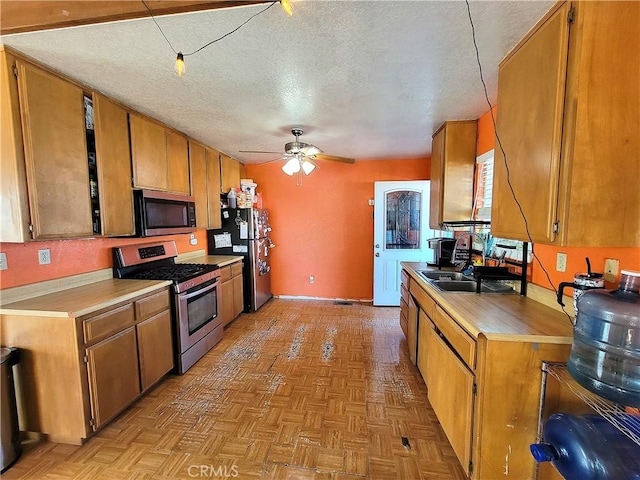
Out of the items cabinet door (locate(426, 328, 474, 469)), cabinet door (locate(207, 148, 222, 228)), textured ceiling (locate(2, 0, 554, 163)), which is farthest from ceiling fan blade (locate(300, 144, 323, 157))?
cabinet door (locate(426, 328, 474, 469))

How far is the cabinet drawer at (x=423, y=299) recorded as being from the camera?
6.84 feet

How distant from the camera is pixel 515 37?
4.83ft

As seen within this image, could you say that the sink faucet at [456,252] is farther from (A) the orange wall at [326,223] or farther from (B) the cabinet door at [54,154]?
(B) the cabinet door at [54,154]

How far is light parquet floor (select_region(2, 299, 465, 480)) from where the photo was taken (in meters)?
1.62

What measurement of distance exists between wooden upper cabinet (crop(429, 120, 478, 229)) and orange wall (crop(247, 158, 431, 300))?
65.7 inches

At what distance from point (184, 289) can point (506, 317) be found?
2.50m

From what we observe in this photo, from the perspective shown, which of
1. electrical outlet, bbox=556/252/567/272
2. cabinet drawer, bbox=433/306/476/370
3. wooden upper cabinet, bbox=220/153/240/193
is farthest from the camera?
wooden upper cabinet, bbox=220/153/240/193

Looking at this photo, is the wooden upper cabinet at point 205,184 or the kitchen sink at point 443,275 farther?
the wooden upper cabinet at point 205,184

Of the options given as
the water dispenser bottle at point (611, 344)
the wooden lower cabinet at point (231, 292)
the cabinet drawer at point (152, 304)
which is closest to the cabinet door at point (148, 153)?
the cabinet drawer at point (152, 304)

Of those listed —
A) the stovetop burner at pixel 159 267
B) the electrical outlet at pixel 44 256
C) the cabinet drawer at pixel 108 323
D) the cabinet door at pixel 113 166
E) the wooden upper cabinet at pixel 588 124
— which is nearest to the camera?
the wooden upper cabinet at pixel 588 124

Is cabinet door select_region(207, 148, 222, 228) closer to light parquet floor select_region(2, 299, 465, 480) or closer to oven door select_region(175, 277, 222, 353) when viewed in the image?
oven door select_region(175, 277, 222, 353)

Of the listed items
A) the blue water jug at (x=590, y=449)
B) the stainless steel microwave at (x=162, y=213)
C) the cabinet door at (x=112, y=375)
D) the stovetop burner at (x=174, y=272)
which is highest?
the stainless steel microwave at (x=162, y=213)

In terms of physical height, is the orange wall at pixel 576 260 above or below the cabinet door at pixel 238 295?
above

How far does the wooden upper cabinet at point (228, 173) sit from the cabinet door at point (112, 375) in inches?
98.4
